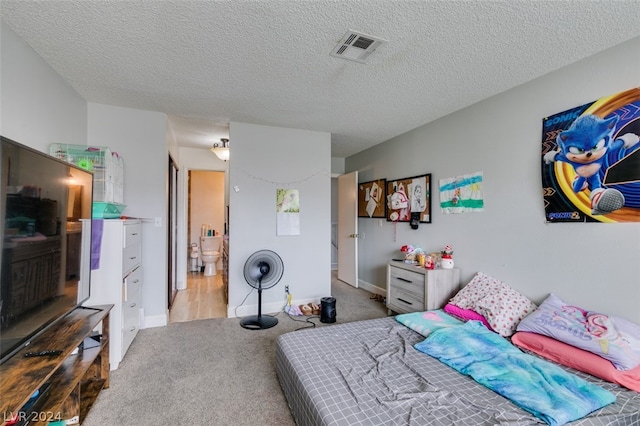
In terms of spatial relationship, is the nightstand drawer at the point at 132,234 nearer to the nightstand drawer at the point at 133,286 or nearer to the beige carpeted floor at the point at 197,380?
the nightstand drawer at the point at 133,286

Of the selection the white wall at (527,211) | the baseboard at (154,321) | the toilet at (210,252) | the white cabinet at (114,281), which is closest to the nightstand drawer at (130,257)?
the white cabinet at (114,281)

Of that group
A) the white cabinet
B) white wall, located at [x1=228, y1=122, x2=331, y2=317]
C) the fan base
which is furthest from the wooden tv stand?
white wall, located at [x1=228, y1=122, x2=331, y2=317]

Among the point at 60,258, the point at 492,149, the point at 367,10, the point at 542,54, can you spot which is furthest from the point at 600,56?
the point at 60,258

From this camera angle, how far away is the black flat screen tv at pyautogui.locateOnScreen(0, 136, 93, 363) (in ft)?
3.91

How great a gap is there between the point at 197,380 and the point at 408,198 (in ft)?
10.2

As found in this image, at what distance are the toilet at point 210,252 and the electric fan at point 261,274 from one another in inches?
106

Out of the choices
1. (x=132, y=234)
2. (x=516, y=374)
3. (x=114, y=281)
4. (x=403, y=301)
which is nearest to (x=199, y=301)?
(x=132, y=234)

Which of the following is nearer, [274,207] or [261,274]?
[261,274]

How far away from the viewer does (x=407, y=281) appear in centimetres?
320

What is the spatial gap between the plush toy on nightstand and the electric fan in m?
1.83

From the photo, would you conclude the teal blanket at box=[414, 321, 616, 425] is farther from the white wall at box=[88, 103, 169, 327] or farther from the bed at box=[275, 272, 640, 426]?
the white wall at box=[88, 103, 169, 327]

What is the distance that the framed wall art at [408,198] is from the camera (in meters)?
3.49

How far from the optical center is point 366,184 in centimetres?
484

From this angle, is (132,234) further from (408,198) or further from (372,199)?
(372,199)
